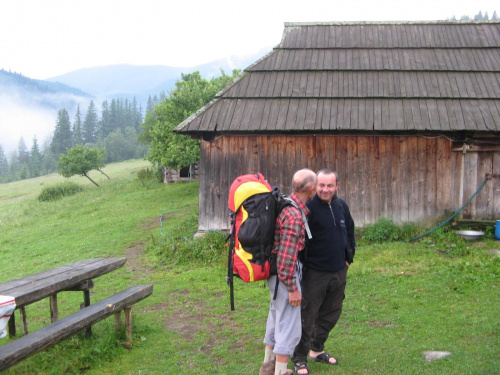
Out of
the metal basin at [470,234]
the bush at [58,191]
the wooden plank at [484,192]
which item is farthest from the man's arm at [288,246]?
the bush at [58,191]

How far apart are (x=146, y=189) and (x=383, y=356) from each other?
73.7ft

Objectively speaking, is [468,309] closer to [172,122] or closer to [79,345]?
[79,345]

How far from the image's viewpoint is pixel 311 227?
→ 4.41 metres

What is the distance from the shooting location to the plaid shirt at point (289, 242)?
4031 mm

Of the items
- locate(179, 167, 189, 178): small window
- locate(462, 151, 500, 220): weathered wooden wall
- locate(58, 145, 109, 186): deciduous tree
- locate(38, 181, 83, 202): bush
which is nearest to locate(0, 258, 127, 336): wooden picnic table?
locate(462, 151, 500, 220): weathered wooden wall

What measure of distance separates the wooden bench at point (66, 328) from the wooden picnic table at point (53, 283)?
0.41 m

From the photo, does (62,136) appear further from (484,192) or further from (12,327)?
(12,327)

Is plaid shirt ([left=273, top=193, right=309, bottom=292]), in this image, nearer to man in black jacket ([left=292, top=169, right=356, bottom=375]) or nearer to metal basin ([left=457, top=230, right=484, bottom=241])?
man in black jacket ([left=292, top=169, right=356, bottom=375])

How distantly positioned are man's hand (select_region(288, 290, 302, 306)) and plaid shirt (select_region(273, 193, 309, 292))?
43mm

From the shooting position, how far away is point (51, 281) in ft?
18.5

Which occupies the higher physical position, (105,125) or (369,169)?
(105,125)

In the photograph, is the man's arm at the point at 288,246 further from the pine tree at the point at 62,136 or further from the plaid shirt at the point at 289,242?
the pine tree at the point at 62,136

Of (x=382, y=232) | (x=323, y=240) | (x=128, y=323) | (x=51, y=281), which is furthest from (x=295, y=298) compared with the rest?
(x=382, y=232)

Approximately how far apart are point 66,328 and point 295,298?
2.52 m
